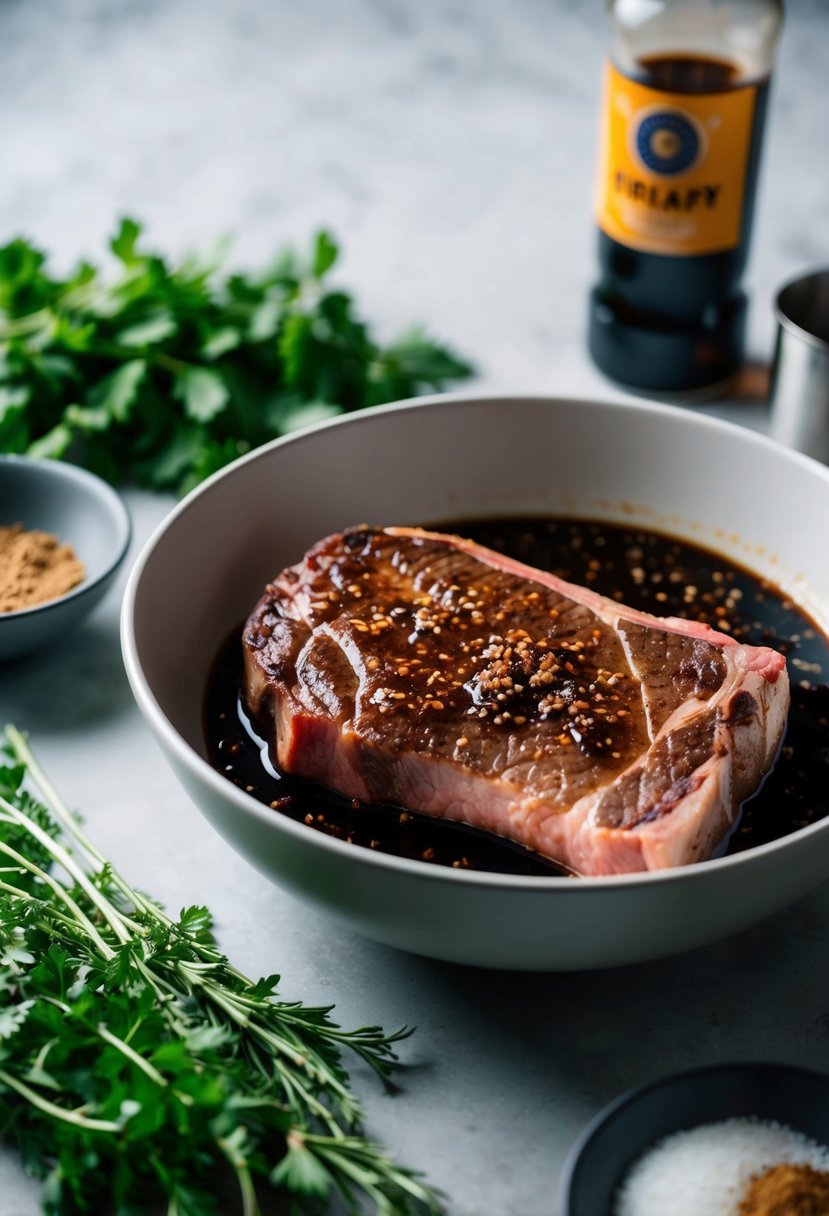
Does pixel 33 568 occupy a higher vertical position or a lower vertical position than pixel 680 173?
lower

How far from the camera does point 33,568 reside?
3031 millimetres

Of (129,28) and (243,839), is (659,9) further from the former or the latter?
(129,28)

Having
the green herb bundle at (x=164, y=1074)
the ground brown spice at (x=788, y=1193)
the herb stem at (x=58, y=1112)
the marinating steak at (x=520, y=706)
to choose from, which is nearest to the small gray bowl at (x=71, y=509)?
the marinating steak at (x=520, y=706)

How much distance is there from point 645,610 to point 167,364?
4.77ft

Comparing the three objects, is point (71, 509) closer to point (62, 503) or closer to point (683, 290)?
point (62, 503)

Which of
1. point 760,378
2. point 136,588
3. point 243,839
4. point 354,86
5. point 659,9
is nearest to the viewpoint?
point 243,839

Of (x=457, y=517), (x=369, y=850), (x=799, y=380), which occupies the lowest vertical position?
(x=457, y=517)

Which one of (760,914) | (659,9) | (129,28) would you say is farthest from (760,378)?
(129,28)

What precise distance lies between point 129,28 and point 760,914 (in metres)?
5.01

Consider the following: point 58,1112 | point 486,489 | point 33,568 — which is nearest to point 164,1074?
point 58,1112

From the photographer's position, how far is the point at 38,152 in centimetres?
491

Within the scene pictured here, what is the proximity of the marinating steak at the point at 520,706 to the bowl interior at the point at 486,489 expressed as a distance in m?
0.23

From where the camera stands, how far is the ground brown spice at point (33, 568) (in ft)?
9.66

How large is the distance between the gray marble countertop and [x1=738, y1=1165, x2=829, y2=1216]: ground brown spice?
1.04ft
